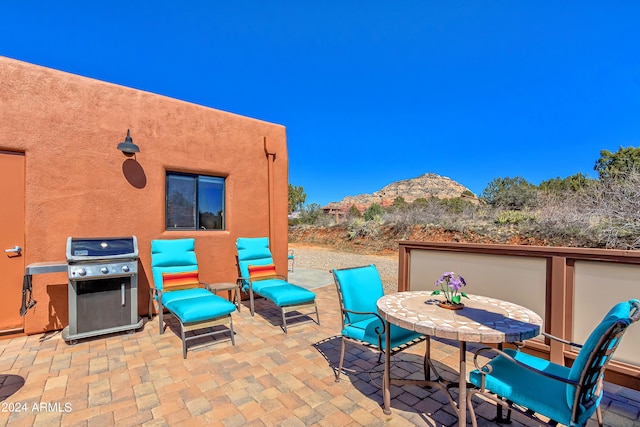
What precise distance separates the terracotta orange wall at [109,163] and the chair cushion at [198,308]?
1.45 m

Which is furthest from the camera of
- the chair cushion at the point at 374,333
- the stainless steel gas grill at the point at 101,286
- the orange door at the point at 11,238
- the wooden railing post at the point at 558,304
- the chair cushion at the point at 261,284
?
the chair cushion at the point at 261,284

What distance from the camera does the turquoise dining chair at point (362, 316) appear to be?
8.59 feet

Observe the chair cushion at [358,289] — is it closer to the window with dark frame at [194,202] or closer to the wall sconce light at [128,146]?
the window with dark frame at [194,202]

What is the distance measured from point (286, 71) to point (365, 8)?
4947 mm

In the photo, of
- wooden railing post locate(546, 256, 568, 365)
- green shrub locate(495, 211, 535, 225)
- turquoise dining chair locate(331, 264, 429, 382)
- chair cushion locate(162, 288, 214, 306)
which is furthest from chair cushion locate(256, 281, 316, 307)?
green shrub locate(495, 211, 535, 225)

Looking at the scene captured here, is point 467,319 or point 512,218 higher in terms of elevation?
point 512,218

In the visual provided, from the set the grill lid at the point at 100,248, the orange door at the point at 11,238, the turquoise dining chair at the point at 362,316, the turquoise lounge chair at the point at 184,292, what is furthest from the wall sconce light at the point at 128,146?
the turquoise dining chair at the point at 362,316

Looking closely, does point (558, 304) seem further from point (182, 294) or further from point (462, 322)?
point (182, 294)

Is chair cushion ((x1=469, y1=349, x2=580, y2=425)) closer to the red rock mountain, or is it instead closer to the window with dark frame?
the window with dark frame

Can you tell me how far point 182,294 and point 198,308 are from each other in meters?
0.81

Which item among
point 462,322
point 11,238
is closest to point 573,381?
point 462,322

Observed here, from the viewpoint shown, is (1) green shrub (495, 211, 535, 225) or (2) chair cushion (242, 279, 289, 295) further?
(1) green shrub (495, 211, 535, 225)

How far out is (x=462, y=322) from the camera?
6.50 ft

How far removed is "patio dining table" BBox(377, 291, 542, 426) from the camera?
1784 millimetres
